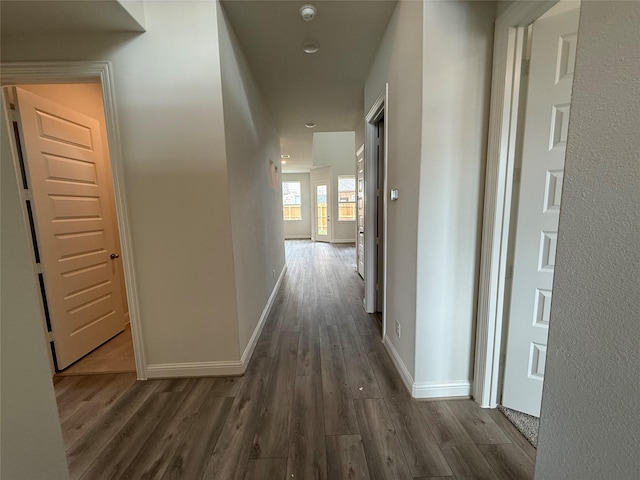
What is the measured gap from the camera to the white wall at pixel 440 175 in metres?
1.48

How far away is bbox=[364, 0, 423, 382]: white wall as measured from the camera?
159 centimetres

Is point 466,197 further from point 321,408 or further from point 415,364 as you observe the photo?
point 321,408

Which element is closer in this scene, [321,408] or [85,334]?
[321,408]

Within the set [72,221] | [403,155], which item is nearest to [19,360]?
[403,155]

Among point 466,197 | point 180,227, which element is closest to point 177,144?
point 180,227

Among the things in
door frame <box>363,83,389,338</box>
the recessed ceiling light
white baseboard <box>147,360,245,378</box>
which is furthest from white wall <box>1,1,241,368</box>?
door frame <box>363,83,389,338</box>

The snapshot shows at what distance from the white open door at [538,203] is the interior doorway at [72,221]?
9.45ft

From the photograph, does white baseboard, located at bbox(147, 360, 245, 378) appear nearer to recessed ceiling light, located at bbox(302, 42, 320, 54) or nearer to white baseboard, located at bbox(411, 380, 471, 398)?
white baseboard, located at bbox(411, 380, 471, 398)

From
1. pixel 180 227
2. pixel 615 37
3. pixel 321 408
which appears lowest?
pixel 321 408

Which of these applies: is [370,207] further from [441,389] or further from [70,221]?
[70,221]

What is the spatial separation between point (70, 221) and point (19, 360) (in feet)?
6.83

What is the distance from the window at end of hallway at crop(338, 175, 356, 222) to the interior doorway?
7092mm

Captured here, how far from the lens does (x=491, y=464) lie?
1.30m

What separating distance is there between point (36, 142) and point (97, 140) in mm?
616
